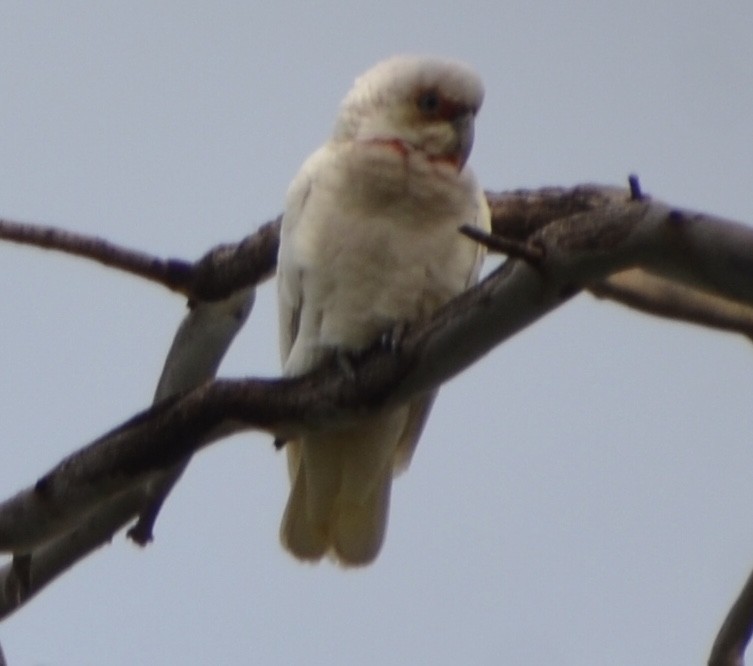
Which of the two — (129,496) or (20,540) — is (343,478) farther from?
(20,540)

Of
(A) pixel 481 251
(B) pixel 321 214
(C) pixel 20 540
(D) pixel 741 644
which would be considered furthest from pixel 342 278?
(D) pixel 741 644

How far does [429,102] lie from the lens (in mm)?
3543

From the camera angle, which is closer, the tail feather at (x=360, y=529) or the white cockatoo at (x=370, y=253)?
the white cockatoo at (x=370, y=253)

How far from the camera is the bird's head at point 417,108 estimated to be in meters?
3.46

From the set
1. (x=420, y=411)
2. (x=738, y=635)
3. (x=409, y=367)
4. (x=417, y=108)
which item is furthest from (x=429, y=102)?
(x=738, y=635)

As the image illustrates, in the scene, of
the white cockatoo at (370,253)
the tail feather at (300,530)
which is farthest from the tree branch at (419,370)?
the tail feather at (300,530)

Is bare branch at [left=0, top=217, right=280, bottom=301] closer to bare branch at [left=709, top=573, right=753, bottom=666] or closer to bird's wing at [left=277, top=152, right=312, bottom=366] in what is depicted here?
bird's wing at [left=277, top=152, right=312, bottom=366]

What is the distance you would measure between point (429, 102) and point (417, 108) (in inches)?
1.7

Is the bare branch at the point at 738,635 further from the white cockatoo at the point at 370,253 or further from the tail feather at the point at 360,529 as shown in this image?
the tail feather at the point at 360,529

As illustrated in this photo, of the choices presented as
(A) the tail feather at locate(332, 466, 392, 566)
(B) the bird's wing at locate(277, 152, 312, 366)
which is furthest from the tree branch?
(A) the tail feather at locate(332, 466, 392, 566)

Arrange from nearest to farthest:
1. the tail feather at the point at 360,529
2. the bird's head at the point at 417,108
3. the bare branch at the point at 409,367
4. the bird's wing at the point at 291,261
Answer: the bare branch at the point at 409,367
the bird's wing at the point at 291,261
the bird's head at the point at 417,108
the tail feather at the point at 360,529

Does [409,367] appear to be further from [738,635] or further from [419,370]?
[738,635]

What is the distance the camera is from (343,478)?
355 cm

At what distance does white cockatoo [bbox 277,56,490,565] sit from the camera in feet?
10.5
